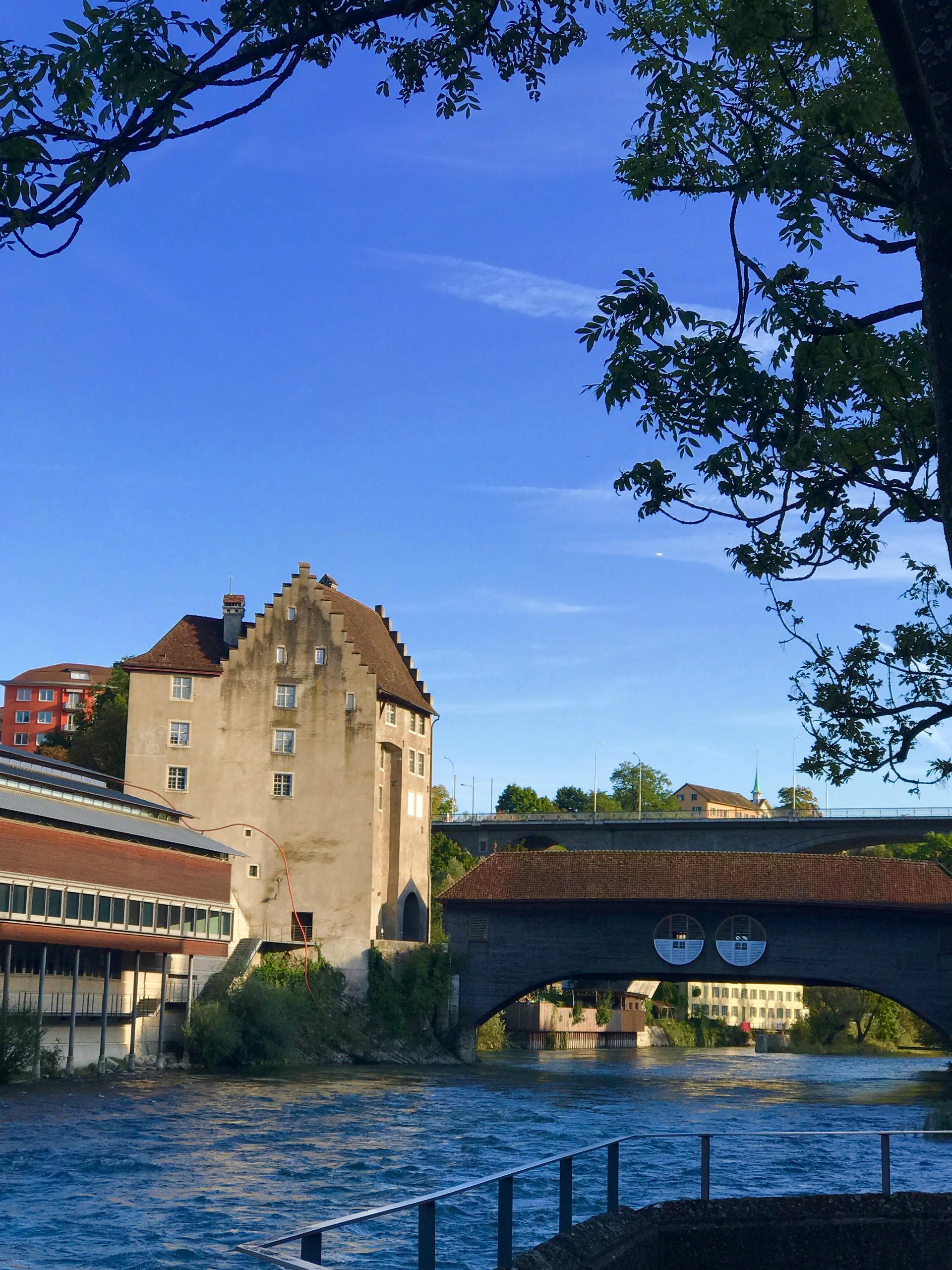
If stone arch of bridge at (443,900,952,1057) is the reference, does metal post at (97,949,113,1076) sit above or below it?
below

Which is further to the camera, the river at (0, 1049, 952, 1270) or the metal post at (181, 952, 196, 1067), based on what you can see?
the metal post at (181, 952, 196, 1067)

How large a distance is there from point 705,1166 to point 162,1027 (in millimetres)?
42211

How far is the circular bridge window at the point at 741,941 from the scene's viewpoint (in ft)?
184

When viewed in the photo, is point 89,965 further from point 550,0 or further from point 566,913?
point 550,0

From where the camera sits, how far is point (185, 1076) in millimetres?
47125

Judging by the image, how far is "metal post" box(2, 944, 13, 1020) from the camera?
135 feet

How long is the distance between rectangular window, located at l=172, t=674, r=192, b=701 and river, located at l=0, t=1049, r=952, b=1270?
1873 centimetres

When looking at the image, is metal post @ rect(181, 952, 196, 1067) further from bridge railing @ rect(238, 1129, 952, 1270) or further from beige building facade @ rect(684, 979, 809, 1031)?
beige building facade @ rect(684, 979, 809, 1031)

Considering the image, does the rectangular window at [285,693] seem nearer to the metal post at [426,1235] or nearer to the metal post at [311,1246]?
the metal post at [426,1235]

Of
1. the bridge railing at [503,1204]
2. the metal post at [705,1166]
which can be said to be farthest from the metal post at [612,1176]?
the metal post at [705,1166]

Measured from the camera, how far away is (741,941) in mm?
56469

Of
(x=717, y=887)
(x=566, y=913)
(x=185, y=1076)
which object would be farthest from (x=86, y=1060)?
(x=717, y=887)

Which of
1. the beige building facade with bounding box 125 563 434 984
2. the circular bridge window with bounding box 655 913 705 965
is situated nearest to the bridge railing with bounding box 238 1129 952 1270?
the circular bridge window with bounding box 655 913 705 965

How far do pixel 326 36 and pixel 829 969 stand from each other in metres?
52.6
